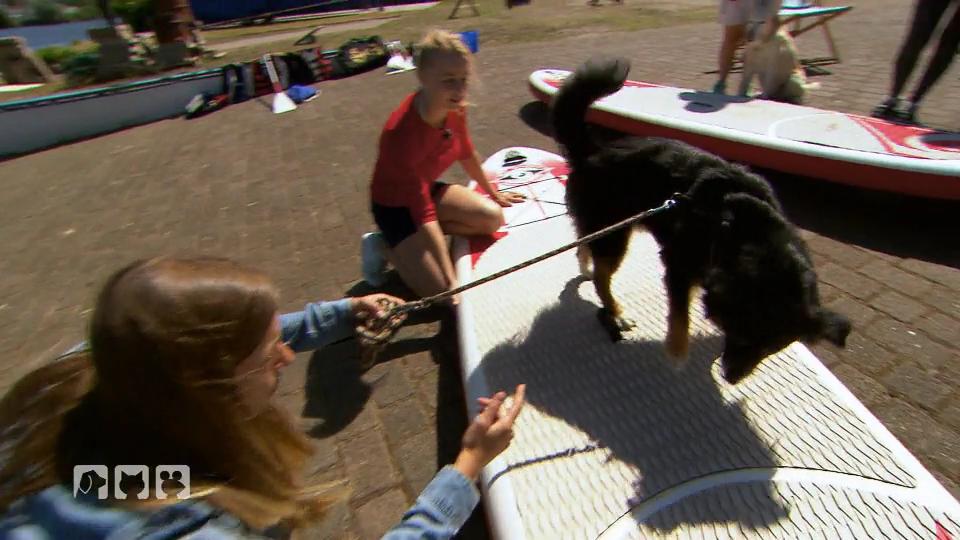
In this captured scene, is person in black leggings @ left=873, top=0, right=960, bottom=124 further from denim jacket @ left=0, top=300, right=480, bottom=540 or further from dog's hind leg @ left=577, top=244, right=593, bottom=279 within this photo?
denim jacket @ left=0, top=300, right=480, bottom=540

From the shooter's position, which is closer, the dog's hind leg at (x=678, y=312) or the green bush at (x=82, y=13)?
the dog's hind leg at (x=678, y=312)

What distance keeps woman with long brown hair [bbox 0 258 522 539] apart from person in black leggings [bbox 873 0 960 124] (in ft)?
17.8

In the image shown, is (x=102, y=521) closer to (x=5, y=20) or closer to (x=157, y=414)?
(x=157, y=414)

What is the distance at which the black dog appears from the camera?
154 cm

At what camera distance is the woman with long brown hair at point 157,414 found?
88 centimetres

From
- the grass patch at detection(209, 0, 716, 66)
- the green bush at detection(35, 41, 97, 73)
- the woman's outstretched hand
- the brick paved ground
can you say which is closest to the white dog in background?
the brick paved ground

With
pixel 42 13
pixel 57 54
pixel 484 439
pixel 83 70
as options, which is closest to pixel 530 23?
pixel 83 70

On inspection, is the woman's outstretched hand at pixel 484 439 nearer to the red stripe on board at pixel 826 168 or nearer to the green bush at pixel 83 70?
the red stripe on board at pixel 826 168

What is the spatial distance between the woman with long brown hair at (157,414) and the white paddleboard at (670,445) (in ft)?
2.90

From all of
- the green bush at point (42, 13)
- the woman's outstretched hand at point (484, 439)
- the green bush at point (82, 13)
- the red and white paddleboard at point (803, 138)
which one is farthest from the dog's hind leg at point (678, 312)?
the green bush at point (82, 13)

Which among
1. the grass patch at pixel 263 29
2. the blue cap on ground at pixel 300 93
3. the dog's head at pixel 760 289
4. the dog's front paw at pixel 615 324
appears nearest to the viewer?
the dog's head at pixel 760 289

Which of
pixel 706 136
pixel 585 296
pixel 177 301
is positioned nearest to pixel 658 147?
pixel 585 296

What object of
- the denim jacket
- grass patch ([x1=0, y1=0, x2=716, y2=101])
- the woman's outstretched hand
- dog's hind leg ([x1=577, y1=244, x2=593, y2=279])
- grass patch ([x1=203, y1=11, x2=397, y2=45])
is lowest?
grass patch ([x1=203, y1=11, x2=397, y2=45])

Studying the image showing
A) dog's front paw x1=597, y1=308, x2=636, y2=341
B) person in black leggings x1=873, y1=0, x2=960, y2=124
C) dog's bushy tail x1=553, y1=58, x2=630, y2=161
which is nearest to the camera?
dog's bushy tail x1=553, y1=58, x2=630, y2=161
